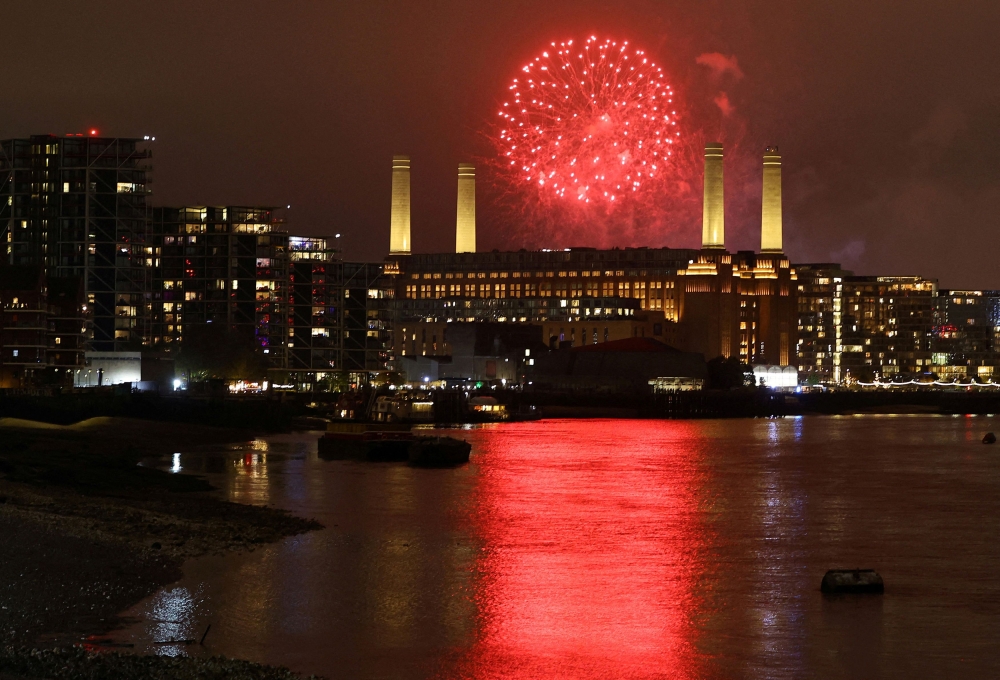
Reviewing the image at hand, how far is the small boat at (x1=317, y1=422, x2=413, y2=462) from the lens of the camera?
7081 cm

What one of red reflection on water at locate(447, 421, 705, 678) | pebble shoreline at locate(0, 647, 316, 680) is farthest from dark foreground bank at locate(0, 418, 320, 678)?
red reflection on water at locate(447, 421, 705, 678)

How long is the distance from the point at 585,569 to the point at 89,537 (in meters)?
11.7

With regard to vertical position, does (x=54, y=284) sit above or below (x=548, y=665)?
above

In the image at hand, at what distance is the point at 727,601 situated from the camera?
30.6m

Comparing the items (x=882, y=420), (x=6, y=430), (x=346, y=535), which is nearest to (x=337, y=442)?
(x=6, y=430)

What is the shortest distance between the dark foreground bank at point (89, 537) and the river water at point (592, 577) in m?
0.87

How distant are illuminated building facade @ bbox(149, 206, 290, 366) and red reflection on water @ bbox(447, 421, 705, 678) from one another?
226ft

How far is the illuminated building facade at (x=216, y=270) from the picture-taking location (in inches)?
5359

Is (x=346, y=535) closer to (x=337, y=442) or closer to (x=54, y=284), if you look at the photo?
(x=337, y=442)

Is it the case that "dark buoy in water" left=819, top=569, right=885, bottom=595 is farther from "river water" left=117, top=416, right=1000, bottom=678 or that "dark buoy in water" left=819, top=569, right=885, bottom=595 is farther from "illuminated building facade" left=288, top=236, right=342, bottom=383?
"illuminated building facade" left=288, top=236, right=342, bottom=383

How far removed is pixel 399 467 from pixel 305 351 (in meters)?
79.2

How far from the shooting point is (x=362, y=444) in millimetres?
71500

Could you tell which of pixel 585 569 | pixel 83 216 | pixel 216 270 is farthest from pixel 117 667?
pixel 216 270

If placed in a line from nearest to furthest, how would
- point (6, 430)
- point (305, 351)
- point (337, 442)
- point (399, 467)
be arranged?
1. point (6, 430)
2. point (399, 467)
3. point (337, 442)
4. point (305, 351)
